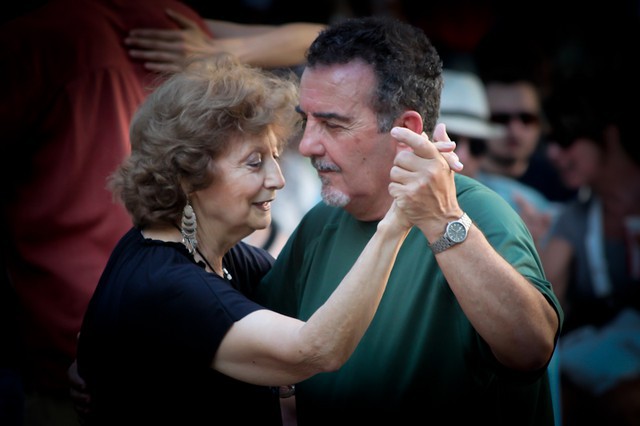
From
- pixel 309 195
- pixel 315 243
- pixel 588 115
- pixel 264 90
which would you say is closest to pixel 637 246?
pixel 588 115

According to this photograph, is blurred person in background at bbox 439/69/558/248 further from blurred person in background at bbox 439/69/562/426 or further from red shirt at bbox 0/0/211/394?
red shirt at bbox 0/0/211/394

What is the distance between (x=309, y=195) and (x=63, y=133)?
1848 millimetres

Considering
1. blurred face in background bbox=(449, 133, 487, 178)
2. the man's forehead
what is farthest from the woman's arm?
blurred face in background bbox=(449, 133, 487, 178)

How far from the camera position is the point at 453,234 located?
7.38ft

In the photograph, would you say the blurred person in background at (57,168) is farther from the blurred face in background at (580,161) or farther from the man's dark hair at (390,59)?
the blurred face in background at (580,161)

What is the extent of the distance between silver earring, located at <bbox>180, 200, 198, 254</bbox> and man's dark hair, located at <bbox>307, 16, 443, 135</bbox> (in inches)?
22.8

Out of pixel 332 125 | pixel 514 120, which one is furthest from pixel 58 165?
pixel 514 120

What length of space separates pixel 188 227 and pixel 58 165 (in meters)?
0.70

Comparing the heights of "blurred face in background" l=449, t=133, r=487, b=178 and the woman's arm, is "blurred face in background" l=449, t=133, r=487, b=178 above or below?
below

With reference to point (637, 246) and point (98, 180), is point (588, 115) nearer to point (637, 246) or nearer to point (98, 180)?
point (637, 246)

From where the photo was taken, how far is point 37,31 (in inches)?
122

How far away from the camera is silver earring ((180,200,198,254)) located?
8.63 ft

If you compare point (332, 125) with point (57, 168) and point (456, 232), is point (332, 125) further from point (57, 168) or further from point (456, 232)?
point (57, 168)

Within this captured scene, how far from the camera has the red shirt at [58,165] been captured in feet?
10.00
